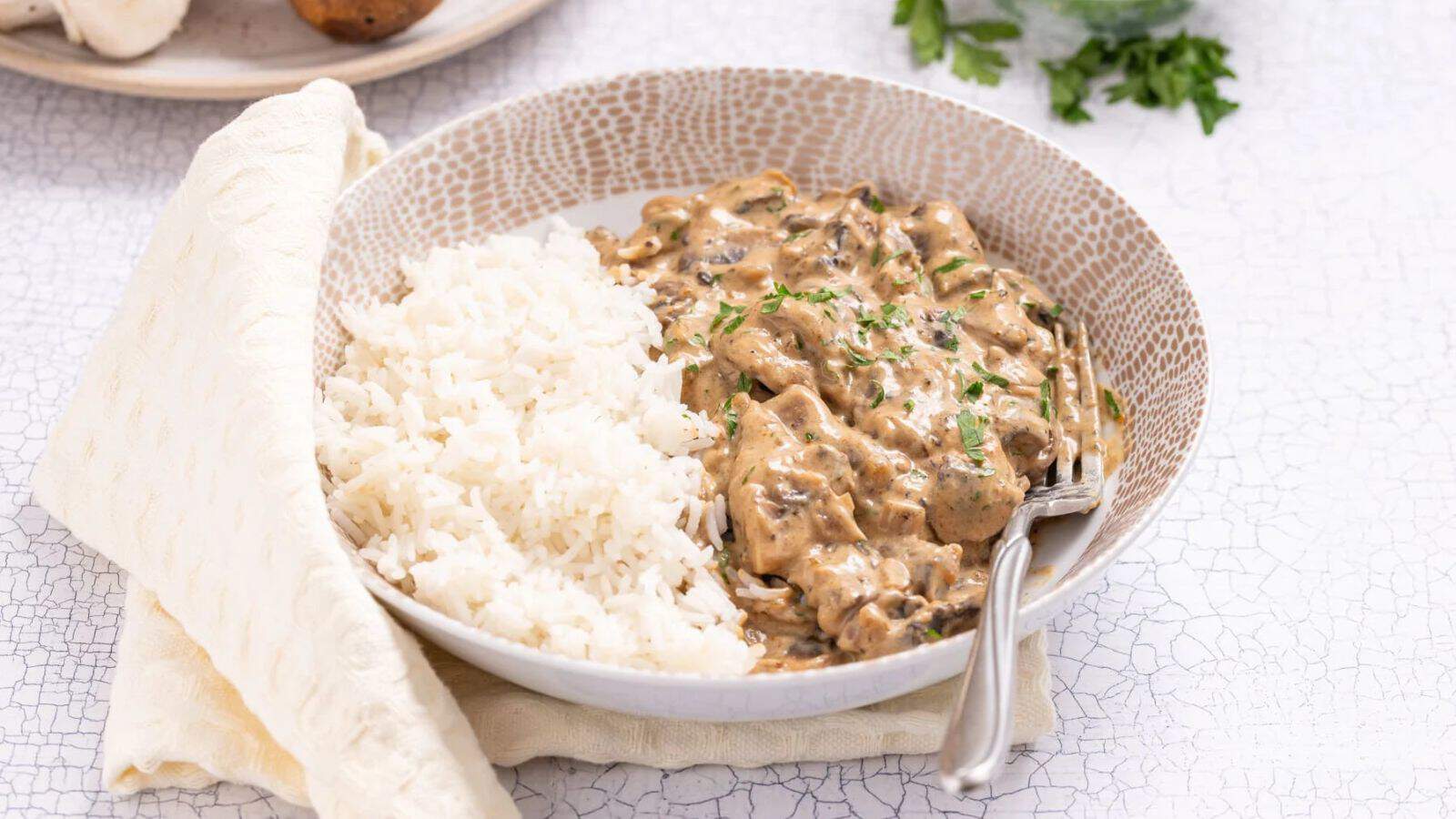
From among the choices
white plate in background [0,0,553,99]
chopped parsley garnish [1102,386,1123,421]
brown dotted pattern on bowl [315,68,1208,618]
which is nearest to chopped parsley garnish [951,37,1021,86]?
brown dotted pattern on bowl [315,68,1208,618]

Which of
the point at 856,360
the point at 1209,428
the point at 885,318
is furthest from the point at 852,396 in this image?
the point at 1209,428

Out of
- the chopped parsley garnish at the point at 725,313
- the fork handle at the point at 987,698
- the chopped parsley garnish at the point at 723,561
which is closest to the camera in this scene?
the fork handle at the point at 987,698

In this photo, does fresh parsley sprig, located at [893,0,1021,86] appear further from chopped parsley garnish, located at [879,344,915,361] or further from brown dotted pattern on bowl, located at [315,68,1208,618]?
chopped parsley garnish, located at [879,344,915,361]

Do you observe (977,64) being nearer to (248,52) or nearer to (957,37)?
(957,37)

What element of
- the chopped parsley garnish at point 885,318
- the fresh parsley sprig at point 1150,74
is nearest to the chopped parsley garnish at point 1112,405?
the chopped parsley garnish at point 885,318

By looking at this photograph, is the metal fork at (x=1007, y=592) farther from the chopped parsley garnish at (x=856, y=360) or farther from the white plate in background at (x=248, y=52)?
the white plate in background at (x=248, y=52)
